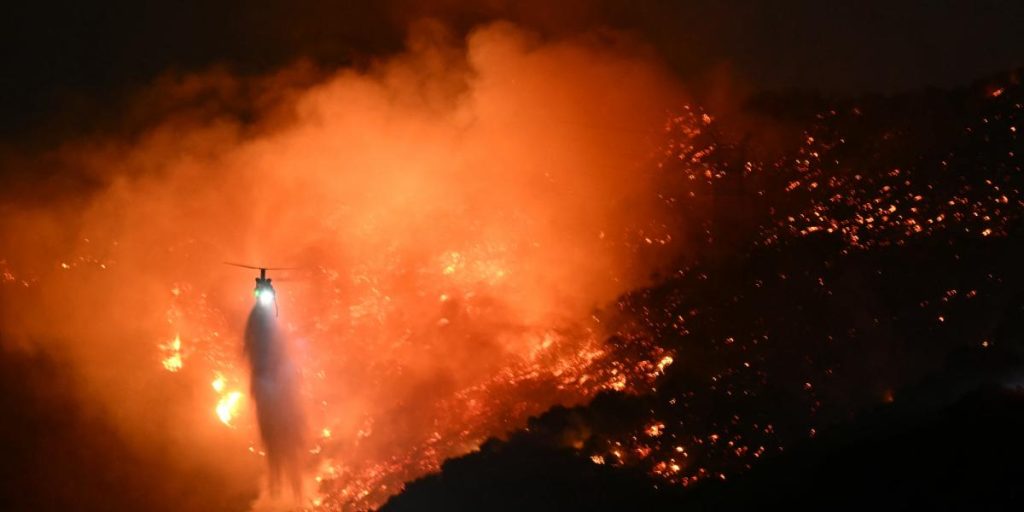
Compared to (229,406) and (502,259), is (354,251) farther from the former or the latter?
(229,406)

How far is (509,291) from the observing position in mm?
7676

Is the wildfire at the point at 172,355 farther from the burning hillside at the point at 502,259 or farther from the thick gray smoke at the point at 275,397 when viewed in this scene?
the thick gray smoke at the point at 275,397

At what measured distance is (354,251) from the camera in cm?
816

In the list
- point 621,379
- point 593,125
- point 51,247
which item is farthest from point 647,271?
point 51,247

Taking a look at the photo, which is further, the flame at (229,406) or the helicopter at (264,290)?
the flame at (229,406)

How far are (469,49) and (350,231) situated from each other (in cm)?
223

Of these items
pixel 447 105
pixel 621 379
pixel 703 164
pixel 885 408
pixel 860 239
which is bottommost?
pixel 885 408

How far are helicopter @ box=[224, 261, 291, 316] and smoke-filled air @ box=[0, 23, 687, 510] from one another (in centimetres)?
8

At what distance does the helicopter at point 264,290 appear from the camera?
25.1 ft

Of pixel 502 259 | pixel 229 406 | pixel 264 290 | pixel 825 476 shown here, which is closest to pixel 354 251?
pixel 264 290

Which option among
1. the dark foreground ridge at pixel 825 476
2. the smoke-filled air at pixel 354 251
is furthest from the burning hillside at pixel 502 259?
the dark foreground ridge at pixel 825 476

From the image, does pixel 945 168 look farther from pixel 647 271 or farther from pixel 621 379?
pixel 621 379

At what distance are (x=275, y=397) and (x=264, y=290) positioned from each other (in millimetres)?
1003

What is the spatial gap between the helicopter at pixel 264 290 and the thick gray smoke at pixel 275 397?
6 centimetres
